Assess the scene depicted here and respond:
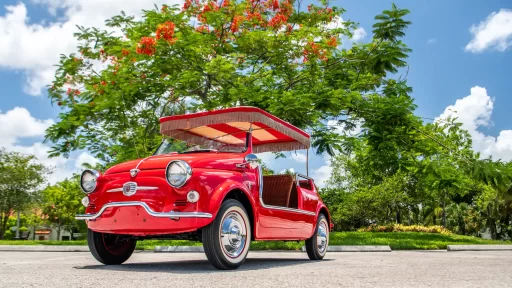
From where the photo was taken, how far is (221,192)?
6.03 m

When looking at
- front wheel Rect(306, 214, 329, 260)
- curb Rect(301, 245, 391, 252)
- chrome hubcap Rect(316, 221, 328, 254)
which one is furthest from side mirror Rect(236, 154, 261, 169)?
curb Rect(301, 245, 391, 252)

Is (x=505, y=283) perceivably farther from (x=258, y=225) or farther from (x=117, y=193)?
(x=117, y=193)

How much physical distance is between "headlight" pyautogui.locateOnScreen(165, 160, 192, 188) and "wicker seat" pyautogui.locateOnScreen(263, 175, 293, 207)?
2.63m

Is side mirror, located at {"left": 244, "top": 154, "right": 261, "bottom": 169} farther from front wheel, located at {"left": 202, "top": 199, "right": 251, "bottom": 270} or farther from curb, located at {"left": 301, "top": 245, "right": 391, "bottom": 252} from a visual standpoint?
curb, located at {"left": 301, "top": 245, "right": 391, "bottom": 252}

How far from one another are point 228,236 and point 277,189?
2350 mm

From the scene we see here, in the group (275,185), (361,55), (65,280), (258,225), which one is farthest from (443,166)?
(65,280)

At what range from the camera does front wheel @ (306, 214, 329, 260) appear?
29.0ft

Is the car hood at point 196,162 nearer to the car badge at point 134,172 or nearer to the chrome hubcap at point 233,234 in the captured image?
the car badge at point 134,172

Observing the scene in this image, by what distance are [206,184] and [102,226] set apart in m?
1.45

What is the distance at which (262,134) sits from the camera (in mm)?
8562

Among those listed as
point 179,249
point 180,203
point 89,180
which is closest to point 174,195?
point 180,203

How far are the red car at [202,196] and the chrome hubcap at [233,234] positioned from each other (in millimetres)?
12

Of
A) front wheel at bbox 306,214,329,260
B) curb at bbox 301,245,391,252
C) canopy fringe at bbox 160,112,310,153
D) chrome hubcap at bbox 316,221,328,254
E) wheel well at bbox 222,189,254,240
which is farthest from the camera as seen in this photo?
curb at bbox 301,245,391,252

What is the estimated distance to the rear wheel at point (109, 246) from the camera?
696cm
